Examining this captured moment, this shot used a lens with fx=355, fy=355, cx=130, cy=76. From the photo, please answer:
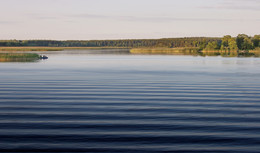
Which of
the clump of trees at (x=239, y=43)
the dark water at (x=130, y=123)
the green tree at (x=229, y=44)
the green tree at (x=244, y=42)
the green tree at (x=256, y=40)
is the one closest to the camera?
the dark water at (x=130, y=123)

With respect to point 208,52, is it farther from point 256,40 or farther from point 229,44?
point 256,40

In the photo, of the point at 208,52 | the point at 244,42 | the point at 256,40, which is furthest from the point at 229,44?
the point at 208,52

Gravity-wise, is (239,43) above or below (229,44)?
above

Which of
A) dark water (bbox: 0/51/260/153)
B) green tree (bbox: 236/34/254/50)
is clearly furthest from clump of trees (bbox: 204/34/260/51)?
dark water (bbox: 0/51/260/153)

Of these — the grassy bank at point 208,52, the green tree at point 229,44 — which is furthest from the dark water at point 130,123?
the green tree at point 229,44

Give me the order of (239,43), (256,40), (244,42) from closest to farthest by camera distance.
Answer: (244,42), (256,40), (239,43)

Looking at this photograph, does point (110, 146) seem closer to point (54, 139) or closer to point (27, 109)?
point (54, 139)

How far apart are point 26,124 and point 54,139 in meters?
2.32

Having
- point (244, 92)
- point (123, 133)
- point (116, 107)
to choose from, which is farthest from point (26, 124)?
point (244, 92)

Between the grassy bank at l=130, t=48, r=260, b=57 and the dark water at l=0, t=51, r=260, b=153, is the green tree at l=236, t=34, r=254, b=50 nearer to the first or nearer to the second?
the grassy bank at l=130, t=48, r=260, b=57

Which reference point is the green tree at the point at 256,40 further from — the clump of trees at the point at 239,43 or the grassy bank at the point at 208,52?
the grassy bank at the point at 208,52

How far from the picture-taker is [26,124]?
1173 centimetres

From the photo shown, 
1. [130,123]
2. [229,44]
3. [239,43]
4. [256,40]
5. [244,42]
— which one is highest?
[256,40]

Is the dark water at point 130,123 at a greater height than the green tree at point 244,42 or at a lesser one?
lesser
